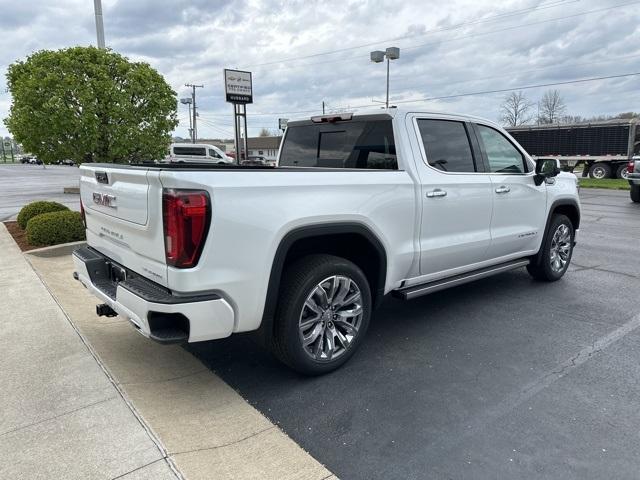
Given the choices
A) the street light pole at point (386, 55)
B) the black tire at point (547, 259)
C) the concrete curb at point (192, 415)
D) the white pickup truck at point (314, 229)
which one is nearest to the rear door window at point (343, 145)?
the white pickup truck at point (314, 229)

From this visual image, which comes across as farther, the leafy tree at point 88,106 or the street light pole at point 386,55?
the street light pole at point 386,55

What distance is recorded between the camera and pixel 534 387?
3264 mm

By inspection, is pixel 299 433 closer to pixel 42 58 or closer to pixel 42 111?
pixel 42 111

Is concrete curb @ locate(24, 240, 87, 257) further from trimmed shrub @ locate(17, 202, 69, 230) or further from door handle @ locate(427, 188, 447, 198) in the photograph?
door handle @ locate(427, 188, 447, 198)

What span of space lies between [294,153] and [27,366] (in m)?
2.96

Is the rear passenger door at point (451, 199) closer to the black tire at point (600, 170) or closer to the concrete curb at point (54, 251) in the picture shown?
the concrete curb at point (54, 251)

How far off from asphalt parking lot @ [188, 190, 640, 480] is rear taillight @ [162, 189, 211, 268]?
113 centimetres

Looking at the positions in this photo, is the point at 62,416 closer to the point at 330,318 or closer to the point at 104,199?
the point at 104,199

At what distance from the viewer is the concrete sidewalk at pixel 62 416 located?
7.83ft

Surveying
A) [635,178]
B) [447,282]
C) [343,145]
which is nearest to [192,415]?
[447,282]

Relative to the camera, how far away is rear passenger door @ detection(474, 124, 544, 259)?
183 inches

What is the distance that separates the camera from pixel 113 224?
10.7 ft

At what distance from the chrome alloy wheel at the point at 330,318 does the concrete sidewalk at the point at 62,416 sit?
3.86 feet

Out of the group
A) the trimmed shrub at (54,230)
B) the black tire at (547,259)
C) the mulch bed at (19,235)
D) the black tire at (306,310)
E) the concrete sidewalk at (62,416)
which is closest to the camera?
the concrete sidewalk at (62,416)
